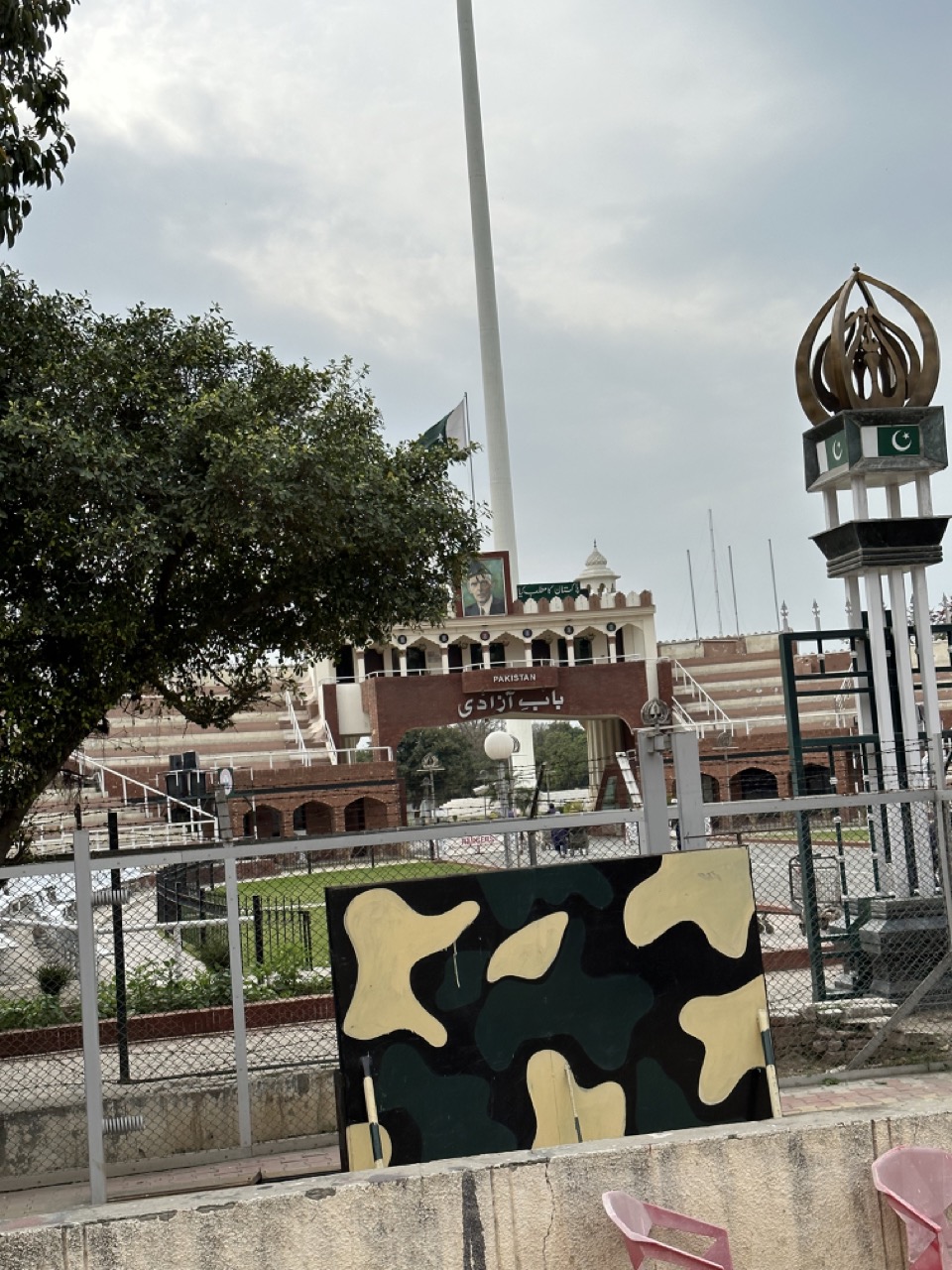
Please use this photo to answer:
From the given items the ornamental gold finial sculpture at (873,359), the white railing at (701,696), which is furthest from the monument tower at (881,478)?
the white railing at (701,696)

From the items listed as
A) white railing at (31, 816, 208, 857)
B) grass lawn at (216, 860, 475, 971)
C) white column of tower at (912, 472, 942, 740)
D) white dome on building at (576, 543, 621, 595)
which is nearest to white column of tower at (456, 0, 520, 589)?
white dome on building at (576, 543, 621, 595)

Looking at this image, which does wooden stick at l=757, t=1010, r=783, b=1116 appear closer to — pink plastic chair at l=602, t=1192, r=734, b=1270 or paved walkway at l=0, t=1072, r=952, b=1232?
paved walkway at l=0, t=1072, r=952, b=1232

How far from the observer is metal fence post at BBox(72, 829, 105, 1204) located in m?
7.25

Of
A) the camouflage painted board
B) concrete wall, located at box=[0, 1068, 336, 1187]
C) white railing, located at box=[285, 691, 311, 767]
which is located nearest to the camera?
the camouflage painted board

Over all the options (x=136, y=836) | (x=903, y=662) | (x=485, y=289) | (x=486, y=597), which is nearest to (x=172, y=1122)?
(x=903, y=662)

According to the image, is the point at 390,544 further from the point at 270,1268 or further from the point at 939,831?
the point at 270,1268

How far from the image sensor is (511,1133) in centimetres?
685

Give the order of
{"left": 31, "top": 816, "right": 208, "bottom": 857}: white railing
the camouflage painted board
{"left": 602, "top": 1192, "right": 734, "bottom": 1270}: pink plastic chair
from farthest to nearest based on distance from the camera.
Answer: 1. {"left": 31, "top": 816, "right": 208, "bottom": 857}: white railing
2. the camouflage painted board
3. {"left": 602, "top": 1192, "right": 734, "bottom": 1270}: pink plastic chair

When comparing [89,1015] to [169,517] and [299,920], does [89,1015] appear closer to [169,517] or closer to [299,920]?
[169,517]

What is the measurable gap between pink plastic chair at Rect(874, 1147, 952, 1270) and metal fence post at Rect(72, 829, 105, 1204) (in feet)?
13.5

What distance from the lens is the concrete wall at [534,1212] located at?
16.3 feet

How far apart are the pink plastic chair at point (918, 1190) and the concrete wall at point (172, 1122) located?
4.75 m

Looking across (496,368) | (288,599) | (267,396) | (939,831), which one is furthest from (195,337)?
(496,368)

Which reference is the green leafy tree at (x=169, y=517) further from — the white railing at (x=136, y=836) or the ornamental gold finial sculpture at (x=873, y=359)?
the white railing at (x=136, y=836)
